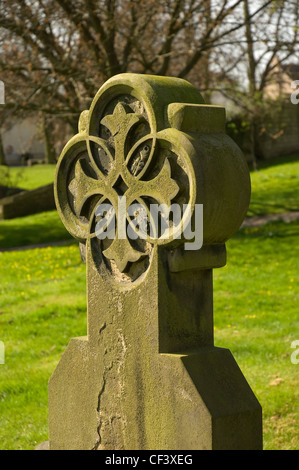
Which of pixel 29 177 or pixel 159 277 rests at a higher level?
pixel 159 277

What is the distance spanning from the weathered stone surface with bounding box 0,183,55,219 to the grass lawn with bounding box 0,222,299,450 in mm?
6880

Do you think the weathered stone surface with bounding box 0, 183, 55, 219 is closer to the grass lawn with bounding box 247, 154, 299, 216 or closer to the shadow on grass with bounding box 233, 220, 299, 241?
the grass lawn with bounding box 247, 154, 299, 216

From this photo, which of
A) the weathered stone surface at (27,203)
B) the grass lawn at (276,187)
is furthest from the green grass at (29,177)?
the grass lawn at (276,187)

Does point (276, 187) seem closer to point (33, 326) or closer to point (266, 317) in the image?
point (266, 317)

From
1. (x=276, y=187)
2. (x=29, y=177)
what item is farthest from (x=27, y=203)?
(x=29, y=177)

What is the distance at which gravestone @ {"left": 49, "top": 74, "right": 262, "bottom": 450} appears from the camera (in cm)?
319

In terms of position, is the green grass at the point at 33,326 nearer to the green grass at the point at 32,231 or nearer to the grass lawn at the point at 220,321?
the grass lawn at the point at 220,321

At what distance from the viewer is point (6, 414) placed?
618 centimetres

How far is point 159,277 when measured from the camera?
10.8 ft

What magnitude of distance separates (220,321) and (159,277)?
548cm

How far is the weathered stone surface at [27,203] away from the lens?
21.1m

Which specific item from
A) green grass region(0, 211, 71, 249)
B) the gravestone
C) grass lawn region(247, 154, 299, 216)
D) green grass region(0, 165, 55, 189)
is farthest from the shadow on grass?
green grass region(0, 165, 55, 189)
